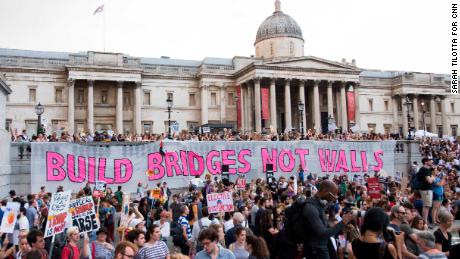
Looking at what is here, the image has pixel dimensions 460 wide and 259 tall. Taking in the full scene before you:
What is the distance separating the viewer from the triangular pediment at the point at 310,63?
1819 inches

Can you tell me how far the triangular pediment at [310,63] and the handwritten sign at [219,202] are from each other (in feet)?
117

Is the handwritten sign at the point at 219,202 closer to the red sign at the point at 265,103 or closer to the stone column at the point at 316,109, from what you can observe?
the red sign at the point at 265,103

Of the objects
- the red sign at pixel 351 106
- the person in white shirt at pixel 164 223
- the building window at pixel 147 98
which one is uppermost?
the building window at pixel 147 98

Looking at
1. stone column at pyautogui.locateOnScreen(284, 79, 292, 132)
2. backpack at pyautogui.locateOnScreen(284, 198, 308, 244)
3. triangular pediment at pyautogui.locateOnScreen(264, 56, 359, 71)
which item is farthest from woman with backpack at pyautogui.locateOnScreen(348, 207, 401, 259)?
stone column at pyautogui.locateOnScreen(284, 79, 292, 132)

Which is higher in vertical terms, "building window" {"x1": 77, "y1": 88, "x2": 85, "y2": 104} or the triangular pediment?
the triangular pediment

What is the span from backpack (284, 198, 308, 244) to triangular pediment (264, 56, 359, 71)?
3990 cm

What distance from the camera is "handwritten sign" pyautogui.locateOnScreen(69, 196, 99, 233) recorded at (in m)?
8.80

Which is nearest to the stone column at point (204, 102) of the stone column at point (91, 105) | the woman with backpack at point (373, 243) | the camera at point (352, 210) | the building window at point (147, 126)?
the building window at point (147, 126)

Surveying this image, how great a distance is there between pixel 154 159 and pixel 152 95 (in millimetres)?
24628

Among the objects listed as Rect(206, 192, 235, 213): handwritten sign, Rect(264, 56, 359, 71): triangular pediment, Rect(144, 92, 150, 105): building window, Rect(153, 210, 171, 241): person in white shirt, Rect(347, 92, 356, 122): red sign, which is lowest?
Rect(153, 210, 171, 241): person in white shirt

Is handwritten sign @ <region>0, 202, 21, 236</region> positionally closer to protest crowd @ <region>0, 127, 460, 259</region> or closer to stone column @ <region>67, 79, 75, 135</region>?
protest crowd @ <region>0, 127, 460, 259</region>

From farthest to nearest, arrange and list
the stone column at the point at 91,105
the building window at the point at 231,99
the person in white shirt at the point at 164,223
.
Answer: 1. the building window at the point at 231,99
2. the stone column at the point at 91,105
3. the person in white shirt at the point at 164,223

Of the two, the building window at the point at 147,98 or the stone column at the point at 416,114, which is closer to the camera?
the building window at the point at 147,98

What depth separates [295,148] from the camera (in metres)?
27.8
